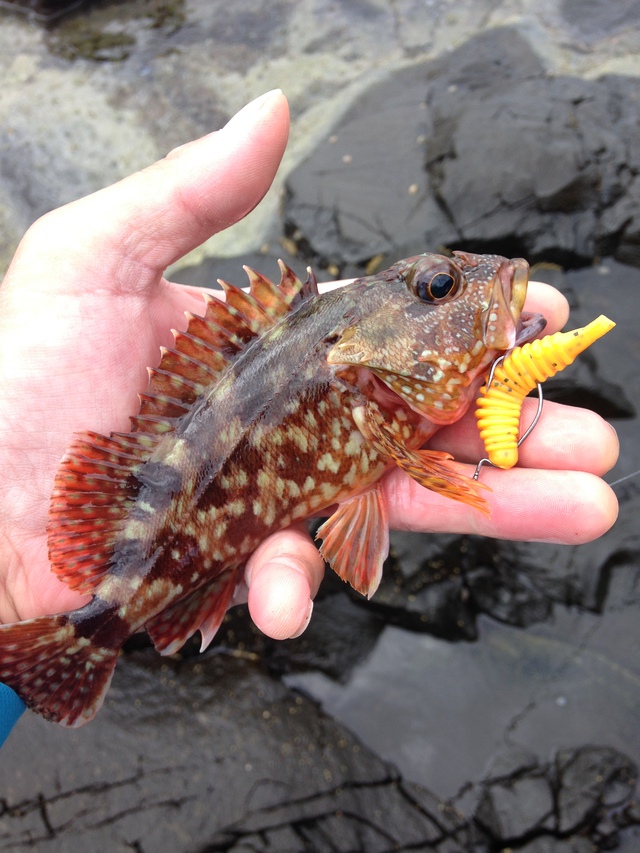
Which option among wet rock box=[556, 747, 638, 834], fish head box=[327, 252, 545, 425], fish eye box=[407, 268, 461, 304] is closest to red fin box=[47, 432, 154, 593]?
fish head box=[327, 252, 545, 425]

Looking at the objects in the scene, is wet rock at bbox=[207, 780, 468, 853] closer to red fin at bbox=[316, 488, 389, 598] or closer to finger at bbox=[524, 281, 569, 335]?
red fin at bbox=[316, 488, 389, 598]

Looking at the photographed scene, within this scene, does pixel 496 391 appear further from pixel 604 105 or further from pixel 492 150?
pixel 604 105

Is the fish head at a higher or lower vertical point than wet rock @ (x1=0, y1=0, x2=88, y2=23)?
lower

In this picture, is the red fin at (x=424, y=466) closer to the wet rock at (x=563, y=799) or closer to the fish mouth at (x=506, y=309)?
the fish mouth at (x=506, y=309)

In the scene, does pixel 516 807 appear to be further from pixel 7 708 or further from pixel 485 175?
pixel 485 175

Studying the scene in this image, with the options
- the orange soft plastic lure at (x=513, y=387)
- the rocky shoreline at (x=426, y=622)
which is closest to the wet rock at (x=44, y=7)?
the rocky shoreline at (x=426, y=622)

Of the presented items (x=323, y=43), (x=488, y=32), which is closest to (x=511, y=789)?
(x=488, y=32)
